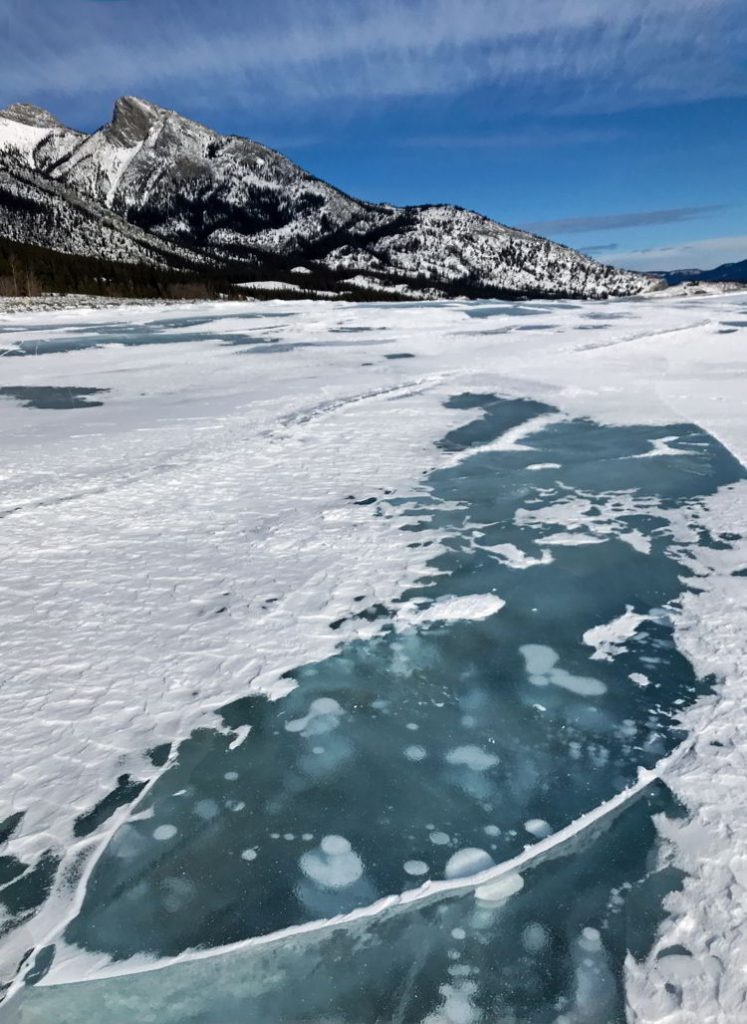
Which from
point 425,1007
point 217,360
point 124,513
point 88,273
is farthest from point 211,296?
point 425,1007

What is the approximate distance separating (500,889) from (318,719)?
4.12 ft

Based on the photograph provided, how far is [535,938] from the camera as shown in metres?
2.28

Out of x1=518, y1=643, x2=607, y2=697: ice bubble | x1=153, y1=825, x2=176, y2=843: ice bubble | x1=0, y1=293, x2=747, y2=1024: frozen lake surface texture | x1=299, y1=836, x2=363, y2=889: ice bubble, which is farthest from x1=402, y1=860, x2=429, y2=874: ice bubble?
x1=518, y1=643, x2=607, y2=697: ice bubble

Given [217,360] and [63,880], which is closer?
[63,880]

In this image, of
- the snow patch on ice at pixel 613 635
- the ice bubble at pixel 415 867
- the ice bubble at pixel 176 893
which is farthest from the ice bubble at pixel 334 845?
the snow patch on ice at pixel 613 635

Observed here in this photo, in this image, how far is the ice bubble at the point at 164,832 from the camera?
2705mm

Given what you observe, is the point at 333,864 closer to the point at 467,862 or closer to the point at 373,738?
the point at 467,862

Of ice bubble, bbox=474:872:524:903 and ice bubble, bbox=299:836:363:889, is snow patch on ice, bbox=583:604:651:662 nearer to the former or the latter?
ice bubble, bbox=474:872:524:903

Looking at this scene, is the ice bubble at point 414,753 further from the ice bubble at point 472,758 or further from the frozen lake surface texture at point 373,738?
the ice bubble at point 472,758

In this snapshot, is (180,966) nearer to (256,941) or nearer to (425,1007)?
(256,941)

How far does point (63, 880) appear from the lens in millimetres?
2502

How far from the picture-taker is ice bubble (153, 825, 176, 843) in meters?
2.71

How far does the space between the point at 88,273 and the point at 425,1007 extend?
95.6 meters

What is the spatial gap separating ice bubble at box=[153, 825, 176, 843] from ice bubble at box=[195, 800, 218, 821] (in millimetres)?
120
